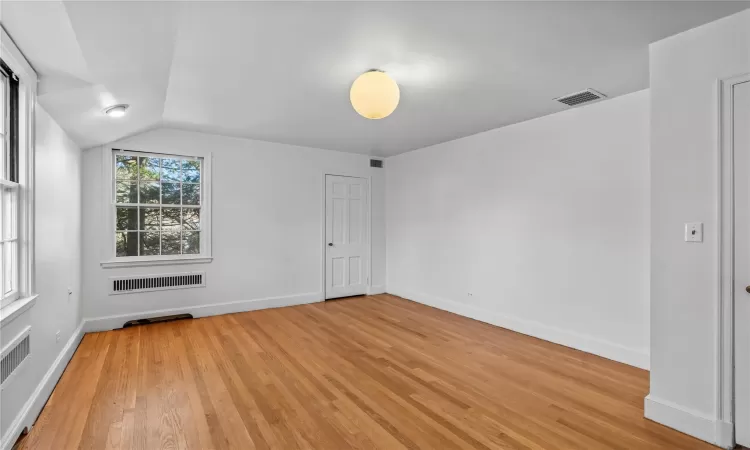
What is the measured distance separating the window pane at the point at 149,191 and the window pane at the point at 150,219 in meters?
0.13

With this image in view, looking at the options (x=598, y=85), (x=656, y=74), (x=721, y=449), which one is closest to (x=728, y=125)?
(x=656, y=74)

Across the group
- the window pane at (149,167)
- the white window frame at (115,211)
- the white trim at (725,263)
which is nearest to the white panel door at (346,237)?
the white window frame at (115,211)

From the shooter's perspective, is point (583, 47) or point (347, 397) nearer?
point (583, 47)

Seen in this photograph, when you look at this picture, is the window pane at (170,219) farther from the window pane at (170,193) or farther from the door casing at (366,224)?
the door casing at (366,224)

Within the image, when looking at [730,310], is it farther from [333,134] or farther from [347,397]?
[333,134]

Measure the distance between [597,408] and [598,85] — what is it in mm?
2664

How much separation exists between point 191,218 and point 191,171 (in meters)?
0.66

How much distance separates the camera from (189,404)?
2.60 metres

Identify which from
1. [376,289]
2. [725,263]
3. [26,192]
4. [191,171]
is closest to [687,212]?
[725,263]

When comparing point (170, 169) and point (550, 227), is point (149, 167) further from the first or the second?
point (550, 227)

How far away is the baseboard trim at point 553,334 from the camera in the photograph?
11.0 feet

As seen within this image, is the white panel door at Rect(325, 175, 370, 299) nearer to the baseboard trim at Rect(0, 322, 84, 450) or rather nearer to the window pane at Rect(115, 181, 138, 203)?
the window pane at Rect(115, 181, 138, 203)

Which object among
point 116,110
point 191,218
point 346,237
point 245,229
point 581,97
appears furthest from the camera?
point 346,237

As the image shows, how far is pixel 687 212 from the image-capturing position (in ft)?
7.61
